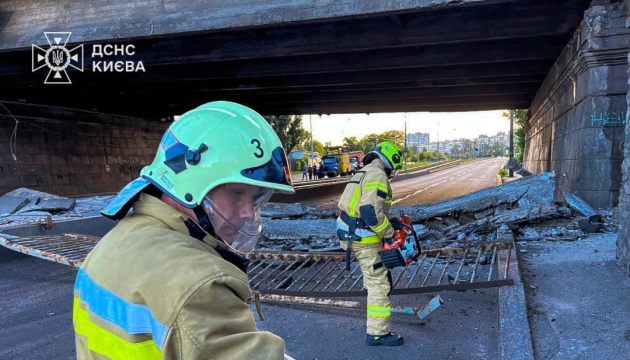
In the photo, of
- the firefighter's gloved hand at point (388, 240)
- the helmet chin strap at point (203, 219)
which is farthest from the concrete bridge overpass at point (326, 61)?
the helmet chin strap at point (203, 219)

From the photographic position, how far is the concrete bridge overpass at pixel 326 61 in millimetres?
6652

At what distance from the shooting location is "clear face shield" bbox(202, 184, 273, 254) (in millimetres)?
1234

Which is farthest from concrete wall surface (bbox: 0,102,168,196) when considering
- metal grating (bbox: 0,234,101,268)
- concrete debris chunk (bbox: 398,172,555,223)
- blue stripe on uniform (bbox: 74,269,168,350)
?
blue stripe on uniform (bbox: 74,269,168,350)

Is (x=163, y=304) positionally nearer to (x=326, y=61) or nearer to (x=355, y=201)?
(x=355, y=201)

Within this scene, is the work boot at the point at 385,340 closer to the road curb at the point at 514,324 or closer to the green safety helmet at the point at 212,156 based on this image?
the road curb at the point at 514,324

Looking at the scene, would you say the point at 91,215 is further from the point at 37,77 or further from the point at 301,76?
the point at 301,76

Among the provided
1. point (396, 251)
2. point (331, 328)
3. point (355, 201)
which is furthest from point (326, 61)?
point (331, 328)

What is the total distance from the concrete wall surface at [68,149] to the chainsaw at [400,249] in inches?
572

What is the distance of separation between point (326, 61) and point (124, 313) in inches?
390

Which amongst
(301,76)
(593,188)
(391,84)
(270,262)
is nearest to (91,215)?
(270,262)

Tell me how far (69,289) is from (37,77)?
29.6 feet

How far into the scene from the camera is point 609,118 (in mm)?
6508

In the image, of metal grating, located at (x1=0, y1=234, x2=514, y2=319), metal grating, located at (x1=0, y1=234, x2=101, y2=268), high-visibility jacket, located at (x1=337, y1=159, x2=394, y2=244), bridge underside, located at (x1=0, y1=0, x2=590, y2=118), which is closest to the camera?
high-visibility jacket, located at (x1=337, y1=159, x2=394, y2=244)

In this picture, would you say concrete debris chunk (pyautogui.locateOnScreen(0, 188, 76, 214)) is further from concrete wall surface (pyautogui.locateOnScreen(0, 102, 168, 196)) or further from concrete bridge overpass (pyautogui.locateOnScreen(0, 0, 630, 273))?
concrete wall surface (pyautogui.locateOnScreen(0, 102, 168, 196))
